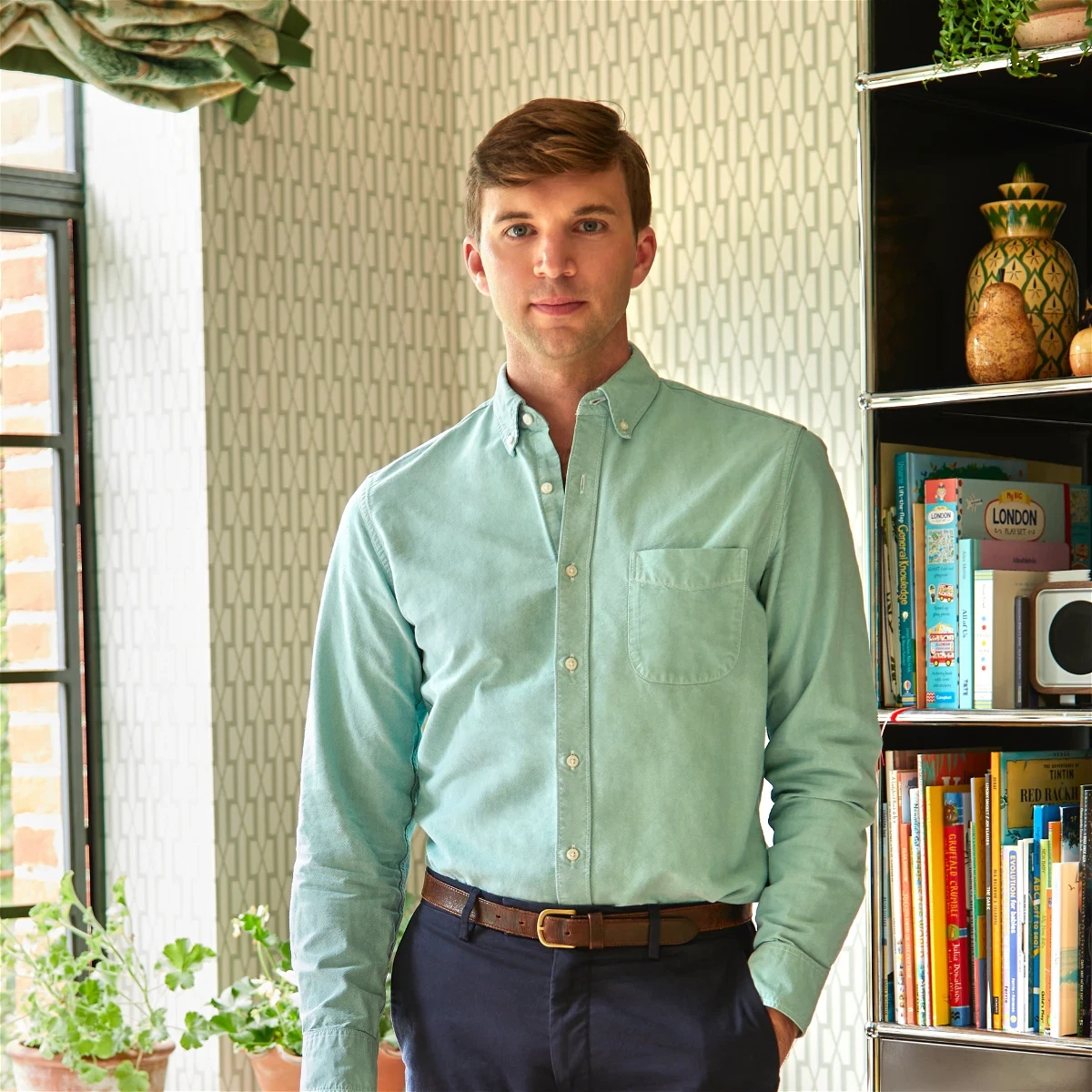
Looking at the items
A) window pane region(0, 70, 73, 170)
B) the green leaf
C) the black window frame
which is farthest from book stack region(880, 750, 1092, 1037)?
window pane region(0, 70, 73, 170)

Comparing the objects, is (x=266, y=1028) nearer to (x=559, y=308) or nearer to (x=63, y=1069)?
(x=63, y=1069)

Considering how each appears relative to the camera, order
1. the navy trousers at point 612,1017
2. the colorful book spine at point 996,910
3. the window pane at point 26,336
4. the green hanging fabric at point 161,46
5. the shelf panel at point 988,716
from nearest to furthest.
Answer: the navy trousers at point 612,1017, the shelf panel at point 988,716, the colorful book spine at point 996,910, the green hanging fabric at point 161,46, the window pane at point 26,336

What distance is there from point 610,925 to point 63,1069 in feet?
4.90

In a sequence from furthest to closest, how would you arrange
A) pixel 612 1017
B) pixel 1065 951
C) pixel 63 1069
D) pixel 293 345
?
pixel 293 345
pixel 63 1069
pixel 1065 951
pixel 612 1017

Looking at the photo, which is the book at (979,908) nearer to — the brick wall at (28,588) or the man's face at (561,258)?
the man's face at (561,258)

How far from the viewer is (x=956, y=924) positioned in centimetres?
232

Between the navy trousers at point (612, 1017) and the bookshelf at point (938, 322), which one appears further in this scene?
the bookshelf at point (938, 322)

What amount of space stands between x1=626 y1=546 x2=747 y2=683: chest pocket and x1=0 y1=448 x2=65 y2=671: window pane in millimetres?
1809

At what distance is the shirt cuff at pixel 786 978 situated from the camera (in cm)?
146

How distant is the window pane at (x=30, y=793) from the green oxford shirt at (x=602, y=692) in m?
1.50

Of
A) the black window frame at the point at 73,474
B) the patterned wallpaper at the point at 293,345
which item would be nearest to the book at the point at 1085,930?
the patterned wallpaper at the point at 293,345

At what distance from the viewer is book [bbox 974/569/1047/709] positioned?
2.30 m

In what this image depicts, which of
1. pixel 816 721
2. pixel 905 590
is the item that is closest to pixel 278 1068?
pixel 905 590

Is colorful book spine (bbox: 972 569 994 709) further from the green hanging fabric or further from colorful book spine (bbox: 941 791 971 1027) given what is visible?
the green hanging fabric
